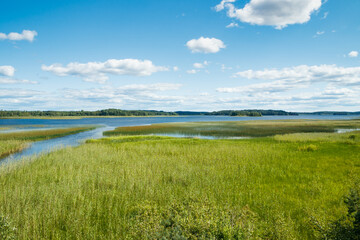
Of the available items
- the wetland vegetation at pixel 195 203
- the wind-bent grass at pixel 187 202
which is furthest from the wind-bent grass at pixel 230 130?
the wetland vegetation at pixel 195 203

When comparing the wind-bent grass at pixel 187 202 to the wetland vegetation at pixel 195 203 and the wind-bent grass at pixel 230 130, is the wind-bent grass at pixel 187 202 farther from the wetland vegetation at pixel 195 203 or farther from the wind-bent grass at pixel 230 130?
the wind-bent grass at pixel 230 130

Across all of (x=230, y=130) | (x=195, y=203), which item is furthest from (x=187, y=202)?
(x=230, y=130)

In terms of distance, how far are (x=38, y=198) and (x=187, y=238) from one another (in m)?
8.23

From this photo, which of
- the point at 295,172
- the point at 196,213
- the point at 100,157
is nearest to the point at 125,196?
the point at 196,213

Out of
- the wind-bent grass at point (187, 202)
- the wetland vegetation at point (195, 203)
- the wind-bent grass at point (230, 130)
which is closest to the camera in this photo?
the wetland vegetation at point (195, 203)

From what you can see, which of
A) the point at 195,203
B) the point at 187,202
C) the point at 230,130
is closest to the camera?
the point at 195,203

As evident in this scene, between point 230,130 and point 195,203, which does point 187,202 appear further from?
point 230,130

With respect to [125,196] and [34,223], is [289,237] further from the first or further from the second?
[34,223]

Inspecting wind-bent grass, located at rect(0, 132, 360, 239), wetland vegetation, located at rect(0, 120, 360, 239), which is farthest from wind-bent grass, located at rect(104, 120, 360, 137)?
wetland vegetation, located at rect(0, 120, 360, 239)

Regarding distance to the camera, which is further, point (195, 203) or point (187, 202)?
point (187, 202)

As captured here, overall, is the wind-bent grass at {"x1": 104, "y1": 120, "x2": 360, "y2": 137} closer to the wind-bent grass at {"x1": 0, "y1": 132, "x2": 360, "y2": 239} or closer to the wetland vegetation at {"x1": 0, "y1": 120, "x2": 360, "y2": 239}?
the wind-bent grass at {"x1": 0, "y1": 132, "x2": 360, "y2": 239}

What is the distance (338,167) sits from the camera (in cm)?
1521

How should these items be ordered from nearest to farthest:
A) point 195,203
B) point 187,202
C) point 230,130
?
point 195,203 → point 187,202 → point 230,130

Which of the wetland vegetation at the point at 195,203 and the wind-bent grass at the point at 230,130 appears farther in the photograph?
the wind-bent grass at the point at 230,130
